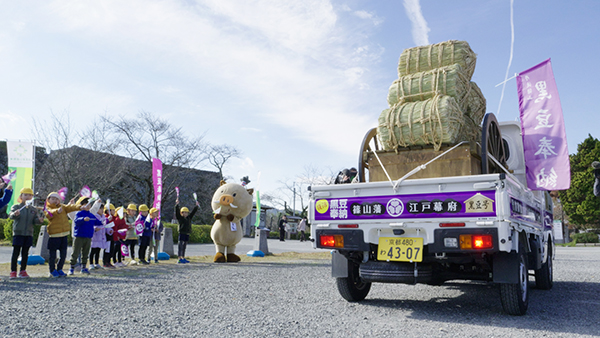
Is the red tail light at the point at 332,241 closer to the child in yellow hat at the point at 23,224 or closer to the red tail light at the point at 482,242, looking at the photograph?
the red tail light at the point at 482,242

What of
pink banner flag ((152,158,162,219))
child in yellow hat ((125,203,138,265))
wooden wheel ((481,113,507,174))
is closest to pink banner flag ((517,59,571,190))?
wooden wheel ((481,113,507,174))

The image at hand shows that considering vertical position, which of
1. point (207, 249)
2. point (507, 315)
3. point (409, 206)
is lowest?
point (207, 249)

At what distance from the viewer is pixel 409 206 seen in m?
4.54

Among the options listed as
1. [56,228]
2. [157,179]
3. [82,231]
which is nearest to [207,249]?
[157,179]

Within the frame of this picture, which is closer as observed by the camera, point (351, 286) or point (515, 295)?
point (515, 295)

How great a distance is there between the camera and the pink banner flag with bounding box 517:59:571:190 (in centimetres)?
589

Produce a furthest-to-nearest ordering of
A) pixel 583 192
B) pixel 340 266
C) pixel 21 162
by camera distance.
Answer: pixel 583 192 → pixel 21 162 → pixel 340 266

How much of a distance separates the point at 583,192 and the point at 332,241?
126 feet

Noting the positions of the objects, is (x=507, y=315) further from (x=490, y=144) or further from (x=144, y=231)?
(x=144, y=231)

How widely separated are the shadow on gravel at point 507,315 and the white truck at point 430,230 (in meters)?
0.27

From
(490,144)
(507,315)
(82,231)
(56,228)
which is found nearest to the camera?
(507,315)

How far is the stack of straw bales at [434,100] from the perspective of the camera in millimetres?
5270

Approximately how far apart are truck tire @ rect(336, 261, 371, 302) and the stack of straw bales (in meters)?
1.70

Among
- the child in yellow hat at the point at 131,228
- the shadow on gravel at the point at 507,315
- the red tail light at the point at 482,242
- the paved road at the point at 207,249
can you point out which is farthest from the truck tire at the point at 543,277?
the paved road at the point at 207,249
